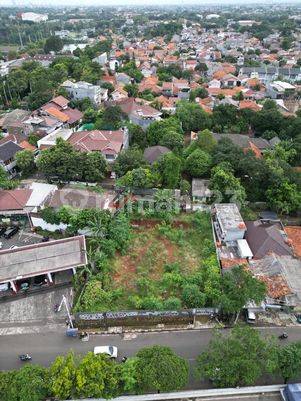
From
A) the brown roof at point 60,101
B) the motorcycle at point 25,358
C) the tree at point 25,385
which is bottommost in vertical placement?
the motorcycle at point 25,358

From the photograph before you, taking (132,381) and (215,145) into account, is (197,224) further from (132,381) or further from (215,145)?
(132,381)

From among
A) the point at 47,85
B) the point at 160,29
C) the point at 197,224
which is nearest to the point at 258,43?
the point at 160,29


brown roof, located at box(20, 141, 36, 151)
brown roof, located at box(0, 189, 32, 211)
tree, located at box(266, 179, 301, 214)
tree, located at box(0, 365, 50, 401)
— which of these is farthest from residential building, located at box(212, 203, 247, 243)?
brown roof, located at box(20, 141, 36, 151)

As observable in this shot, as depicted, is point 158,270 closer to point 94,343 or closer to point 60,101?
point 94,343

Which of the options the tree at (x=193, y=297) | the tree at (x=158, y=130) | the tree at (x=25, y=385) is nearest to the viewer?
the tree at (x=25, y=385)

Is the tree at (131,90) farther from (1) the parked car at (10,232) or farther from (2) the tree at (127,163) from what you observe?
(1) the parked car at (10,232)

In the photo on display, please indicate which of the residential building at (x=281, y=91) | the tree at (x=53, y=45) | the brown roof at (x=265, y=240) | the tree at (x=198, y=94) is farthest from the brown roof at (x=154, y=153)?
the tree at (x=53, y=45)
